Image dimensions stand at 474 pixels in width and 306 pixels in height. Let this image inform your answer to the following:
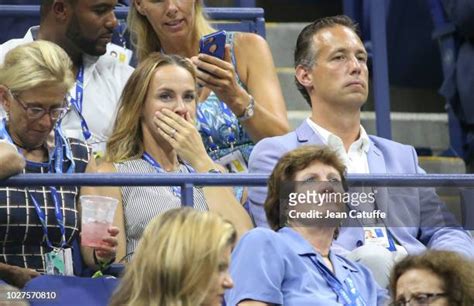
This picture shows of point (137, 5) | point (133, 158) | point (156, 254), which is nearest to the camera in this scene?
point (156, 254)

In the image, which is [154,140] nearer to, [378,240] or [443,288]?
[378,240]

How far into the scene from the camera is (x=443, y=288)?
5.73 metres

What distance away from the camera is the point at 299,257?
5934mm

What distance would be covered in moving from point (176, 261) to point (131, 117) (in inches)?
74.0

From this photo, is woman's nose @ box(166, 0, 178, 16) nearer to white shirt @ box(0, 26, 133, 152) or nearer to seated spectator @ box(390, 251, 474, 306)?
white shirt @ box(0, 26, 133, 152)

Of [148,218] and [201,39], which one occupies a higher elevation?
[201,39]

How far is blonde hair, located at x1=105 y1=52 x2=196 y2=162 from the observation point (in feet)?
22.1

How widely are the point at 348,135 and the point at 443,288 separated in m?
1.39

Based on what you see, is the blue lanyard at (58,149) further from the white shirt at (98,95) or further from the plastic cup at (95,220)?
the white shirt at (98,95)

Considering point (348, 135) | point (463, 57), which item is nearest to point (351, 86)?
point (348, 135)

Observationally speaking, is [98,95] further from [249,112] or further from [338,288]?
[338,288]

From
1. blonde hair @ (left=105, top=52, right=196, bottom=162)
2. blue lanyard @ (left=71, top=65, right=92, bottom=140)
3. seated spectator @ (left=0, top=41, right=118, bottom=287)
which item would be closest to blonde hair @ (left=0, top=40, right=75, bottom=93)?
seated spectator @ (left=0, top=41, right=118, bottom=287)

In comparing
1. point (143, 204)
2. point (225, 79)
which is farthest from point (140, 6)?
point (143, 204)

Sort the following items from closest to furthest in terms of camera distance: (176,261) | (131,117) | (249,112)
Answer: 1. (176,261)
2. (131,117)
3. (249,112)
